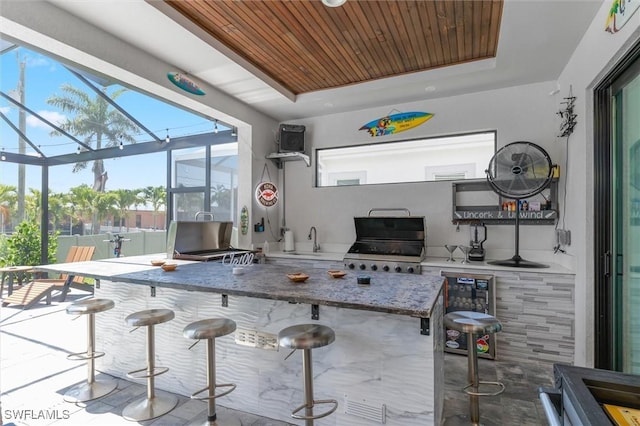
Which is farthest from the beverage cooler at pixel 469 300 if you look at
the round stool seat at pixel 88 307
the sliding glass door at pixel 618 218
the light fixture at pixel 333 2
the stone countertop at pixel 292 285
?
the round stool seat at pixel 88 307

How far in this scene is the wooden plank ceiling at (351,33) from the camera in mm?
2502

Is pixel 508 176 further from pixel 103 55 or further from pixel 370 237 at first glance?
pixel 103 55

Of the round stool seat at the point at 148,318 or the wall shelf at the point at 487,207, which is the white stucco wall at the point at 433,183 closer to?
the wall shelf at the point at 487,207

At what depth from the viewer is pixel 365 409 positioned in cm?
187

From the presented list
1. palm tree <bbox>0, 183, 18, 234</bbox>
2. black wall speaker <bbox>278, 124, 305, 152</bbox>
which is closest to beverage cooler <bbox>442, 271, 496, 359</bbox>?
black wall speaker <bbox>278, 124, 305, 152</bbox>

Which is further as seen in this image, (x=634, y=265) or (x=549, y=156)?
(x=549, y=156)

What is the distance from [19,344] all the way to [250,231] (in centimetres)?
279

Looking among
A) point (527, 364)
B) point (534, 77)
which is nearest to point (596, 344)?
point (527, 364)

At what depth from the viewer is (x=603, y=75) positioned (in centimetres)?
229

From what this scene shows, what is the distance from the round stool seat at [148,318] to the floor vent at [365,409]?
134cm

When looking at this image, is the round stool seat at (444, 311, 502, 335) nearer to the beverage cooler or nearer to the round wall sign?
the beverage cooler

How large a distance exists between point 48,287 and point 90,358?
3.27 metres

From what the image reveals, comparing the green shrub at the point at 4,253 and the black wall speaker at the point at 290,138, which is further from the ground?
the black wall speaker at the point at 290,138

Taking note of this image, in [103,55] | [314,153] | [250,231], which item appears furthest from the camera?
[314,153]
